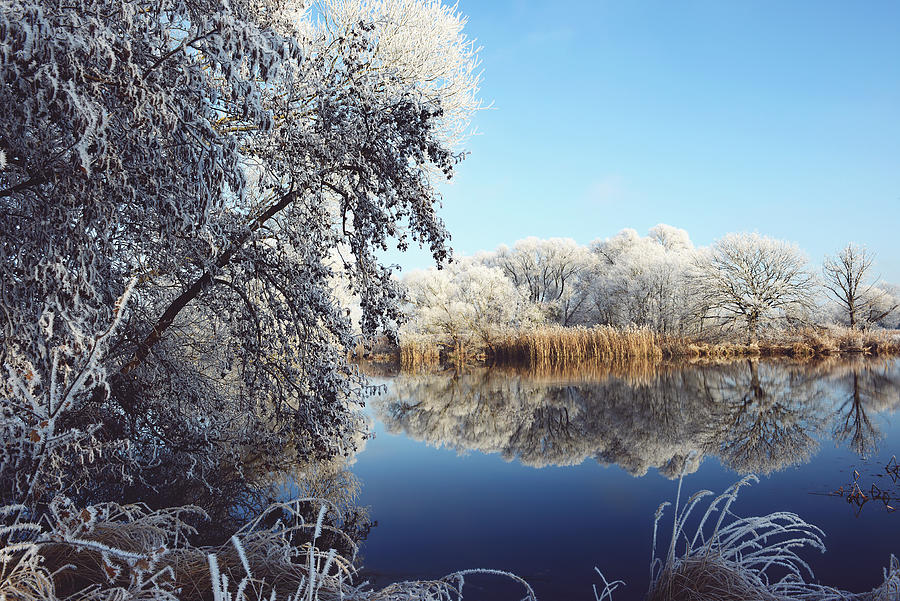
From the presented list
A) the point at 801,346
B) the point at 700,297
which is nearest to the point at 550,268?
Result: the point at 700,297

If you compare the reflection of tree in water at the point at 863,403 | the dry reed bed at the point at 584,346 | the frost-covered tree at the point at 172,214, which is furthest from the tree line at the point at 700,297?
the frost-covered tree at the point at 172,214

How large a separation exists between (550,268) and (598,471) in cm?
3892

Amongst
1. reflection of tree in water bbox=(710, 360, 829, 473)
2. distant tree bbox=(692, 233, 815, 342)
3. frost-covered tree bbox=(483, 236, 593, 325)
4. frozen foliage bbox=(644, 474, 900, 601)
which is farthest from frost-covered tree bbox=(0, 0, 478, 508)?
frost-covered tree bbox=(483, 236, 593, 325)

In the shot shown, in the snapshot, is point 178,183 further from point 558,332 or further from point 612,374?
point 558,332

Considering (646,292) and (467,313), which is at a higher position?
(646,292)

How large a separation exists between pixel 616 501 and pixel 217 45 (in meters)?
5.03

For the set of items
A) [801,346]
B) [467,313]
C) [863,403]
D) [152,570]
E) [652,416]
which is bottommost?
[652,416]

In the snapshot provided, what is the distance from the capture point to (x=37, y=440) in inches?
98.0

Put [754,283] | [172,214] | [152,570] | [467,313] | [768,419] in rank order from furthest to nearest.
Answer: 1. [754,283]
2. [467,313]
3. [768,419]
4. [172,214]
5. [152,570]

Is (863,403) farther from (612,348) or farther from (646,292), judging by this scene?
(646,292)

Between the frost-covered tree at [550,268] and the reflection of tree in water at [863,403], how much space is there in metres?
26.6

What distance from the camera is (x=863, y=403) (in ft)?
32.4

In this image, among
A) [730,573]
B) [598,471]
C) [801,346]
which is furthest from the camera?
[801,346]

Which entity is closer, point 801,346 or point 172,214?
point 172,214
